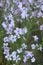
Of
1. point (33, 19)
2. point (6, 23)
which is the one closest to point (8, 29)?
point (6, 23)

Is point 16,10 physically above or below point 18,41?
above

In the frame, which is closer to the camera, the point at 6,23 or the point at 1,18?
the point at 6,23

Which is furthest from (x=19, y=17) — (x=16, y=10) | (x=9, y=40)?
(x=9, y=40)

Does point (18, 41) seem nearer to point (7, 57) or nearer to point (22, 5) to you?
point (7, 57)

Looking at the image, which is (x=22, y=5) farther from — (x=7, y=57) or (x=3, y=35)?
(x=7, y=57)

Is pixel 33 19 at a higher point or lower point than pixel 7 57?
higher

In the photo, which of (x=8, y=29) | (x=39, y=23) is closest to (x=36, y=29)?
(x=39, y=23)

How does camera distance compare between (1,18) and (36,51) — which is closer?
(36,51)
